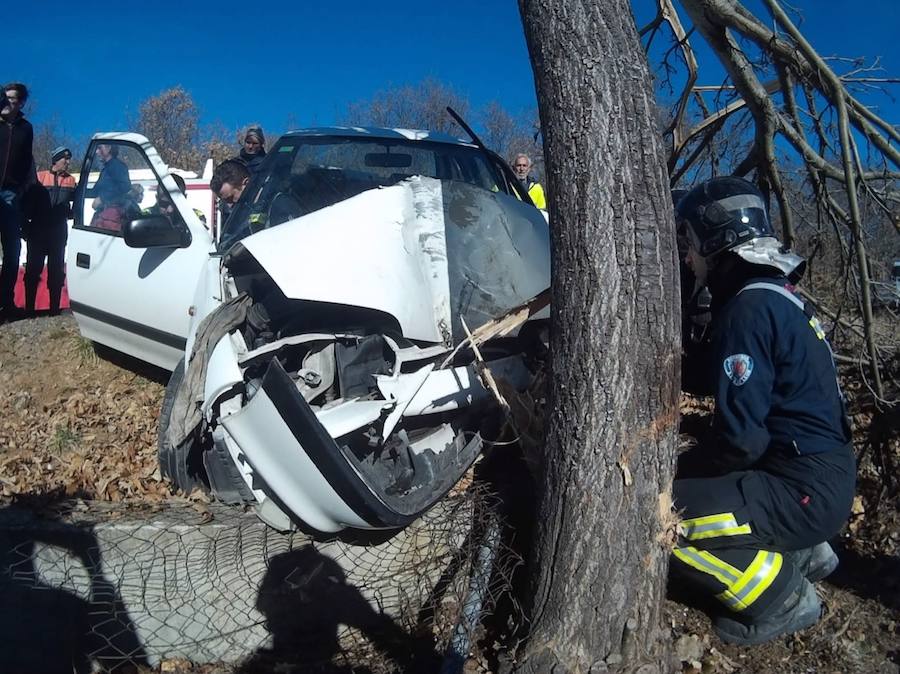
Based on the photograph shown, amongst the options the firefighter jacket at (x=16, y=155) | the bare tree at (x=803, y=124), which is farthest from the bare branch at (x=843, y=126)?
the firefighter jacket at (x=16, y=155)

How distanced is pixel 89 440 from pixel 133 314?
36.0 inches

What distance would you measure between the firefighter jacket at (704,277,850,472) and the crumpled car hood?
122 centimetres

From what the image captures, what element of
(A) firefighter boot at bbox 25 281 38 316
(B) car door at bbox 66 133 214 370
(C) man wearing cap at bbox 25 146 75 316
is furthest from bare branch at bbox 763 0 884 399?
(A) firefighter boot at bbox 25 281 38 316

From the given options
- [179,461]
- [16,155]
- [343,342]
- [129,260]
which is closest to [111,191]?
[129,260]

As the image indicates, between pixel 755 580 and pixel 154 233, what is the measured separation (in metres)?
3.81

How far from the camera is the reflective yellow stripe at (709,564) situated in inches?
124

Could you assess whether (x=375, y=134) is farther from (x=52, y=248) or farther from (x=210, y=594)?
(x=52, y=248)

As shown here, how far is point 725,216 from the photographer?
328 centimetres

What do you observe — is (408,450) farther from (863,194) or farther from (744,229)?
(863,194)

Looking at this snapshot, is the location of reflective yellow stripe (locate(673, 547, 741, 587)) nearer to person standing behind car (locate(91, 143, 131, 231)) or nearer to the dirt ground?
the dirt ground

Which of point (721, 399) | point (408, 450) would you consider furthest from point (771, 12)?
point (408, 450)

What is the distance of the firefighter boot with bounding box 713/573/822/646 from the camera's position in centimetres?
319

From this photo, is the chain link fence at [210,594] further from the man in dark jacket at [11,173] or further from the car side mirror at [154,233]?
the man in dark jacket at [11,173]

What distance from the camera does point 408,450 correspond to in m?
3.51
